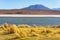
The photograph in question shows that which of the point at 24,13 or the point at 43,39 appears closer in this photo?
the point at 43,39

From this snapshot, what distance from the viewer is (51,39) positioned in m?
13.3

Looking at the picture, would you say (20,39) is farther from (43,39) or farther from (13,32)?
(13,32)

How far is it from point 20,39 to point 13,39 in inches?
14.7

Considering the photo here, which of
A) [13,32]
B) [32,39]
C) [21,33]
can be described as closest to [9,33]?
[13,32]

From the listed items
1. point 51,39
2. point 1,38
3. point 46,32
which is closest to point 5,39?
point 1,38

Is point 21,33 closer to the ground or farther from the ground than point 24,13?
farther from the ground

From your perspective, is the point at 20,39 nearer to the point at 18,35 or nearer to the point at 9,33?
the point at 18,35

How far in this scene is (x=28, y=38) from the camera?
1345cm

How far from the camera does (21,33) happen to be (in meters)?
14.1

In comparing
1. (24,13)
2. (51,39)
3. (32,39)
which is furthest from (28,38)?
(24,13)

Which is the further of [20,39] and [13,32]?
[13,32]

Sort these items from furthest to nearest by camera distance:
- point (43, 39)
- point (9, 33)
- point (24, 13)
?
point (24, 13)
point (9, 33)
point (43, 39)

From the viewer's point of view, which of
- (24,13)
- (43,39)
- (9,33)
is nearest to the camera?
(43,39)

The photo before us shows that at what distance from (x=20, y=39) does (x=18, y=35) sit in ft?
2.31
